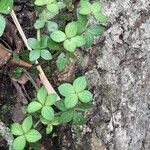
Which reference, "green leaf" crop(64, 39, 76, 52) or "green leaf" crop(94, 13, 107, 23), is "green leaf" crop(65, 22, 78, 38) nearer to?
"green leaf" crop(64, 39, 76, 52)

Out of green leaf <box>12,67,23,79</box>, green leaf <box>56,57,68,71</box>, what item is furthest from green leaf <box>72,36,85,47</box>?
green leaf <box>12,67,23,79</box>

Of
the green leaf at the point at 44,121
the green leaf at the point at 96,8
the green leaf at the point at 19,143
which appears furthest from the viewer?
the green leaf at the point at 96,8

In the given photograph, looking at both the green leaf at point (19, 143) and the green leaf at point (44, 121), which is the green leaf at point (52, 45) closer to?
the green leaf at point (44, 121)

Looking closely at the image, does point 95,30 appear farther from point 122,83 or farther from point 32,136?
point 32,136

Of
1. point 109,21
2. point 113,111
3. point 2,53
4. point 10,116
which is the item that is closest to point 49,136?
point 10,116

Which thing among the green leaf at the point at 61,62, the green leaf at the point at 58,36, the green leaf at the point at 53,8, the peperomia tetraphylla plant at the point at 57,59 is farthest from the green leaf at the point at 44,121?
the green leaf at the point at 53,8
